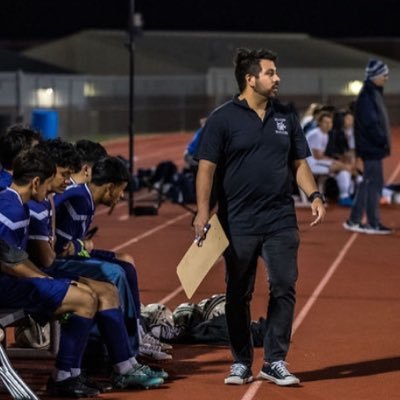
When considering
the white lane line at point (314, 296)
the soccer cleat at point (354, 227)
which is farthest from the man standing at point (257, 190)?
the soccer cleat at point (354, 227)

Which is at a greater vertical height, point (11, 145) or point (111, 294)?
point (11, 145)

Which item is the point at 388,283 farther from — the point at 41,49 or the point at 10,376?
the point at 41,49

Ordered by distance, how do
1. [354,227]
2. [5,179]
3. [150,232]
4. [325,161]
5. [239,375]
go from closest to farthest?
[239,375], [5,179], [354,227], [150,232], [325,161]

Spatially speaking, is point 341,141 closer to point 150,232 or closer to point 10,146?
point 150,232

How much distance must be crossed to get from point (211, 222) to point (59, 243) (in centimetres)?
122

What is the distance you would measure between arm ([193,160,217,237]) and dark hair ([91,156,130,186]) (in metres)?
1.04

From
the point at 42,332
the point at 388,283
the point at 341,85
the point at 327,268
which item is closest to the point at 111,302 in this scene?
the point at 42,332

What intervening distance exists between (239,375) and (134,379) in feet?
1.87

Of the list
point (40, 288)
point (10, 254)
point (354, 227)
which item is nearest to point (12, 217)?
point (10, 254)

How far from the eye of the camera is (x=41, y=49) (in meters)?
56.6

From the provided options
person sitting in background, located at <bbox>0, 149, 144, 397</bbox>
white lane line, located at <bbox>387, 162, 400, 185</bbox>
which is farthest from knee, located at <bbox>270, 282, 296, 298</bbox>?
white lane line, located at <bbox>387, 162, 400, 185</bbox>

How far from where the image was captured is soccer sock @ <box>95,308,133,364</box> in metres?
7.56

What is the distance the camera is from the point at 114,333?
24.9 ft

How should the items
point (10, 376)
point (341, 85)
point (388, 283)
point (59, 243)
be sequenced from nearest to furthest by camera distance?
point (10, 376) < point (59, 243) < point (388, 283) < point (341, 85)
